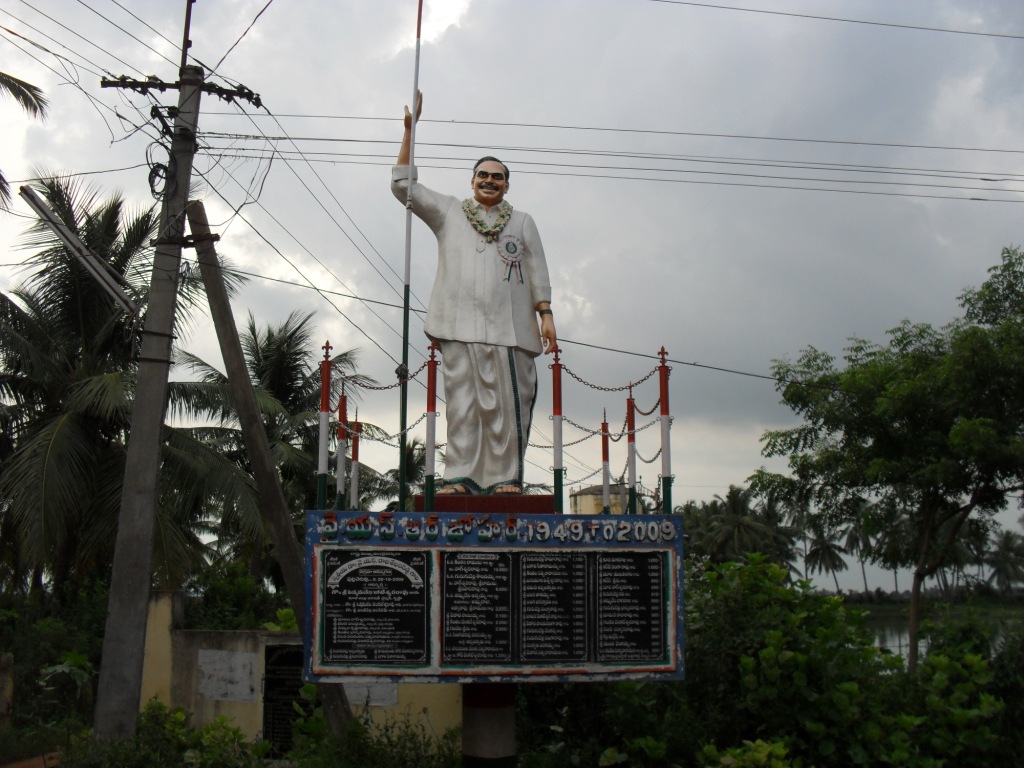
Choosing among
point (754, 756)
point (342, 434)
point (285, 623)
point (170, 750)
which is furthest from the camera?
point (285, 623)

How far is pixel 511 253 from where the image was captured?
9211 mm

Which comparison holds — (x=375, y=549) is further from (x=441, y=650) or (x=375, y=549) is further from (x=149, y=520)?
(x=149, y=520)

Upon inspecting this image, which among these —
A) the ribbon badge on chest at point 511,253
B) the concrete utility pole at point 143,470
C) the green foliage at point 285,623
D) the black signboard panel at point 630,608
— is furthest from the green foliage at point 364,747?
the ribbon badge on chest at point 511,253

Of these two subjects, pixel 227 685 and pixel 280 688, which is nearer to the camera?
pixel 280 688

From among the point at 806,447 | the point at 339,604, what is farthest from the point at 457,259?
the point at 806,447

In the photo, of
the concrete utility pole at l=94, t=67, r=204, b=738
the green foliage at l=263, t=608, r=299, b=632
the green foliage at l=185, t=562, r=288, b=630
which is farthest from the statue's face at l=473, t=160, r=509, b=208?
the green foliage at l=185, t=562, r=288, b=630

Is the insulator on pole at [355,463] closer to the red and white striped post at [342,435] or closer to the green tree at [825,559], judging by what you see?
the red and white striped post at [342,435]

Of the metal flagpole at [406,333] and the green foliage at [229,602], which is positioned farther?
the green foliage at [229,602]

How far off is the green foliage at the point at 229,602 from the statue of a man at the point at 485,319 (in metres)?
5.68

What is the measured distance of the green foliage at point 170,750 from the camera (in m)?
8.68

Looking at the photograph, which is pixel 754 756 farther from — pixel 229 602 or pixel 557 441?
A: pixel 229 602

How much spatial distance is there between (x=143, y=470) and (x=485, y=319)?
3.28m

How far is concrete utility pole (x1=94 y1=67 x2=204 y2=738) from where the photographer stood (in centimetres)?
914

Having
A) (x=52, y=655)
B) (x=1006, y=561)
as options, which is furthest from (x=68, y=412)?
(x=1006, y=561)
